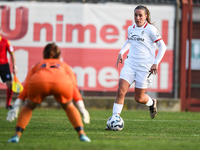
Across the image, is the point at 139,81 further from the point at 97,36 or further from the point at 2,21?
the point at 2,21

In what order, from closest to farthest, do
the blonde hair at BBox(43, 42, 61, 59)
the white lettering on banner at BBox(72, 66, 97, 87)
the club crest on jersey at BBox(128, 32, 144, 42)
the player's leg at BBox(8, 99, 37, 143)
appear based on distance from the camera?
the player's leg at BBox(8, 99, 37, 143) → the blonde hair at BBox(43, 42, 61, 59) → the club crest on jersey at BBox(128, 32, 144, 42) → the white lettering on banner at BBox(72, 66, 97, 87)

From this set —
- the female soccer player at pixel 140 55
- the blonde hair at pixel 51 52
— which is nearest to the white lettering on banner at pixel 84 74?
the female soccer player at pixel 140 55

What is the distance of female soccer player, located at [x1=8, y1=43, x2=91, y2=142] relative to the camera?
16.9 feet

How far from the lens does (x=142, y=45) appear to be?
24.8 feet

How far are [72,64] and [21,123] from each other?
8.18 m

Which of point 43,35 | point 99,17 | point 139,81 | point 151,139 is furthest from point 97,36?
point 151,139

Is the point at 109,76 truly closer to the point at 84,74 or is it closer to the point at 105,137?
the point at 84,74

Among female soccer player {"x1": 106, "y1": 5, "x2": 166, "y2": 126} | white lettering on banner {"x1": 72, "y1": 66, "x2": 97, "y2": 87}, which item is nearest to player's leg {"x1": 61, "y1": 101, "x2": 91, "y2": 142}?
female soccer player {"x1": 106, "y1": 5, "x2": 166, "y2": 126}

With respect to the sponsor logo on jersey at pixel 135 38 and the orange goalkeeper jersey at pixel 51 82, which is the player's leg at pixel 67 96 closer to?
the orange goalkeeper jersey at pixel 51 82

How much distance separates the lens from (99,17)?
1355 centimetres

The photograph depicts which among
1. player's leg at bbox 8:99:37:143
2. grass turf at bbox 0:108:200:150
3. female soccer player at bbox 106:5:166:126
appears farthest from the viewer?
female soccer player at bbox 106:5:166:126

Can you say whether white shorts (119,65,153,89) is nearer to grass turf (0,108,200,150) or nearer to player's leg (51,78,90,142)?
grass turf (0,108,200,150)

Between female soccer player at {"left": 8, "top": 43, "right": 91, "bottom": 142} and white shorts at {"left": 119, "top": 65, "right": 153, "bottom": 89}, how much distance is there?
235 cm

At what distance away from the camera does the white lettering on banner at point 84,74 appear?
1330cm
